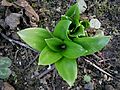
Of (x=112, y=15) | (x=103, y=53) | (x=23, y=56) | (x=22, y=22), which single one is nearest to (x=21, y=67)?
(x=23, y=56)

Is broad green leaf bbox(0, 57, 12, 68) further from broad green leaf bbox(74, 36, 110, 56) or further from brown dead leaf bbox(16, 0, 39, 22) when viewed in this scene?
broad green leaf bbox(74, 36, 110, 56)

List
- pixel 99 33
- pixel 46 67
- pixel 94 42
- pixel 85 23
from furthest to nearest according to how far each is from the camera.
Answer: pixel 99 33
pixel 46 67
pixel 85 23
pixel 94 42

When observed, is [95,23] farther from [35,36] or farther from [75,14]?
[35,36]

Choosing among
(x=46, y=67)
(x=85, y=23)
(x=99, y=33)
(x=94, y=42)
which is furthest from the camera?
(x=99, y=33)

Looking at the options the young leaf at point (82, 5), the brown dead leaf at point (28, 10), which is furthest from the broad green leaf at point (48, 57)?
the young leaf at point (82, 5)

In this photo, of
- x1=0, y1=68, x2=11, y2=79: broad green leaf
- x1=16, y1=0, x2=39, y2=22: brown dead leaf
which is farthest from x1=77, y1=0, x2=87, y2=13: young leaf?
x1=0, y1=68, x2=11, y2=79: broad green leaf

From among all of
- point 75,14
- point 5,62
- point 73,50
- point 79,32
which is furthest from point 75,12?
point 5,62

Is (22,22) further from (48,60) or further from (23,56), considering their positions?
(48,60)

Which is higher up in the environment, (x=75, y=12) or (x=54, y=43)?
(x=75, y=12)
